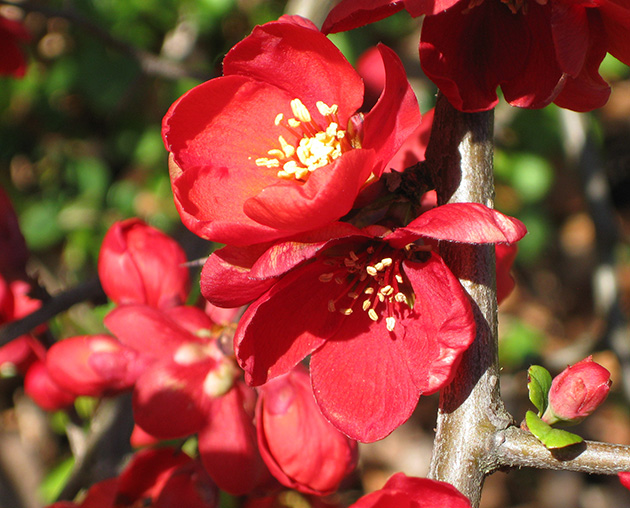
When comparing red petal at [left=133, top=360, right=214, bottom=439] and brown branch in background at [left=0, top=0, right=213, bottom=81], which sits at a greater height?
brown branch in background at [left=0, top=0, right=213, bottom=81]

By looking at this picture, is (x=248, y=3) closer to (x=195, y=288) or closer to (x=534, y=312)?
(x=195, y=288)

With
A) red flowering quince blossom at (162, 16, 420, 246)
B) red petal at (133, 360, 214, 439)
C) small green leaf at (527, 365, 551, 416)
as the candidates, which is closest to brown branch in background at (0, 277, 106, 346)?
red petal at (133, 360, 214, 439)

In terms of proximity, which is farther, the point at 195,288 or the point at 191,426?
the point at 195,288

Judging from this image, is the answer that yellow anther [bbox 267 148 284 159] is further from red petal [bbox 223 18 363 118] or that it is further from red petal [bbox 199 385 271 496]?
red petal [bbox 199 385 271 496]

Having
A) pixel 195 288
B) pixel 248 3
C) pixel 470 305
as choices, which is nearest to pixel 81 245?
pixel 195 288

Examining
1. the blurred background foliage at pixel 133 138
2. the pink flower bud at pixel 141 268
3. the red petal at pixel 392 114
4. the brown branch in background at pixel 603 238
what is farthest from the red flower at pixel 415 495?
the blurred background foliage at pixel 133 138

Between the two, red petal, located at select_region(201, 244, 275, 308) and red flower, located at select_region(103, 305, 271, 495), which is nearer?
red petal, located at select_region(201, 244, 275, 308)

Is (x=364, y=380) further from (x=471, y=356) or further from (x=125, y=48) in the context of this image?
(x=125, y=48)

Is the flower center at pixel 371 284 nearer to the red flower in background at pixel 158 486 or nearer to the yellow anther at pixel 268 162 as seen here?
the yellow anther at pixel 268 162
